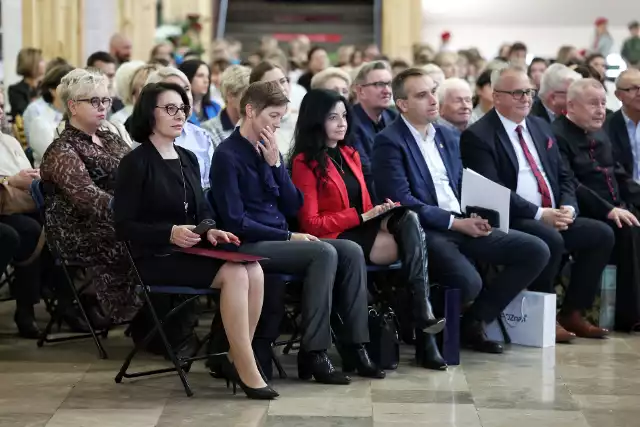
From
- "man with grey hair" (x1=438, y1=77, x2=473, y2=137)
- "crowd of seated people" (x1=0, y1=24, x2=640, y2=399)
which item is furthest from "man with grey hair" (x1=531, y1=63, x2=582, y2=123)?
"man with grey hair" (x1=438, y1=77, x2=473, y2=137)

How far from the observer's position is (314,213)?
6289mm

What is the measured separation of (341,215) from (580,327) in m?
1.75

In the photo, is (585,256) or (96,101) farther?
(585,256)

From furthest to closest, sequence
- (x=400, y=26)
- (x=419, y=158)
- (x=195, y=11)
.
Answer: (x=195, y=11) < (x=400, y=26) < (x=419, y=158)

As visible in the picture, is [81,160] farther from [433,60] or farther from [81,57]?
[81,57]

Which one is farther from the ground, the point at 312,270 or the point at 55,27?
the point at 55,27

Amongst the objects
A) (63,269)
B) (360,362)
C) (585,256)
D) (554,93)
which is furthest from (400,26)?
(360,362)

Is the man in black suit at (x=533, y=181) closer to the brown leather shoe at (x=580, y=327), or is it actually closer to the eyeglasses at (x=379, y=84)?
the brown leather shoe at (x=580, y=327)

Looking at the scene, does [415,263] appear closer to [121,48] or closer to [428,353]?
[428,353]

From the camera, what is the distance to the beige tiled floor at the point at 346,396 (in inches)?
207

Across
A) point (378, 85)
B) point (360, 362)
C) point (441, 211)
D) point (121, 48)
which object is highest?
point (121, 48)

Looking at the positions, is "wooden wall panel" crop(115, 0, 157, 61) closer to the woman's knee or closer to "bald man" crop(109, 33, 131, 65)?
"bald man" crop(109, 33, 131, 65)

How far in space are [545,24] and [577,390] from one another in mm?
21498

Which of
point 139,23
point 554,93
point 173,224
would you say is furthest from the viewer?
point 139,23
